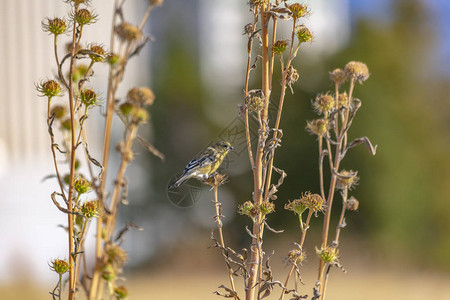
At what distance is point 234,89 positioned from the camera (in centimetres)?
819

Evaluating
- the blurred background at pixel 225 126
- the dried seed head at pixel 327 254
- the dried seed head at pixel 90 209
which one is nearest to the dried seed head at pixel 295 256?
the dried seed head at pixel 327 254

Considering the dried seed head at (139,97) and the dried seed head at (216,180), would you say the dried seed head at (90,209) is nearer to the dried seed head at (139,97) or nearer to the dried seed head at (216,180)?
the dried seed head at (216,180)

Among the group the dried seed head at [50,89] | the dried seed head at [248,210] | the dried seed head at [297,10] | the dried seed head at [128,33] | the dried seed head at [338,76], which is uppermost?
the dried seed head at [128,33]

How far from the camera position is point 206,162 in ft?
2.63

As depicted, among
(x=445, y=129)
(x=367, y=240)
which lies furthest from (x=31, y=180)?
(x=445, y=129)

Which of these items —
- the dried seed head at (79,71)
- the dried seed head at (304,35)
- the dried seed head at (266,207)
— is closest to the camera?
the dried seed head at (266,207)

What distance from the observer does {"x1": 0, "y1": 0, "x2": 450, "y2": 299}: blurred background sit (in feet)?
22.9

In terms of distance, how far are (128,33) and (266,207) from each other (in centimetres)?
48

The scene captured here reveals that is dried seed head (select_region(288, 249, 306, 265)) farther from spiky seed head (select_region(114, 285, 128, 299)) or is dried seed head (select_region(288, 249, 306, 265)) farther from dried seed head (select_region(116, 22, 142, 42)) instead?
dried seed head (select_region(116, 22, 142, 42))

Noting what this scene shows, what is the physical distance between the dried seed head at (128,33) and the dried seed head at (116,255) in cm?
36

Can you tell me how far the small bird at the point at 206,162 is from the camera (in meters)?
0.80

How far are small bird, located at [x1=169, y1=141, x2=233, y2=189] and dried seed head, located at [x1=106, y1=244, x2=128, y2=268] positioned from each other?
10.7 inches

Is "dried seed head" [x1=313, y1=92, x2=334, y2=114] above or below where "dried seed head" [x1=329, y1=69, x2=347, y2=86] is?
below

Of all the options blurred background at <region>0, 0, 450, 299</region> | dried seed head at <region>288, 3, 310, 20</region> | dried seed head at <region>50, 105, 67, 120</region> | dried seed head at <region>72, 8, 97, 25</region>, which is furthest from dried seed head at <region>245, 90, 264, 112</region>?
blurred background at <region>0, 0, 450, 299</region>
